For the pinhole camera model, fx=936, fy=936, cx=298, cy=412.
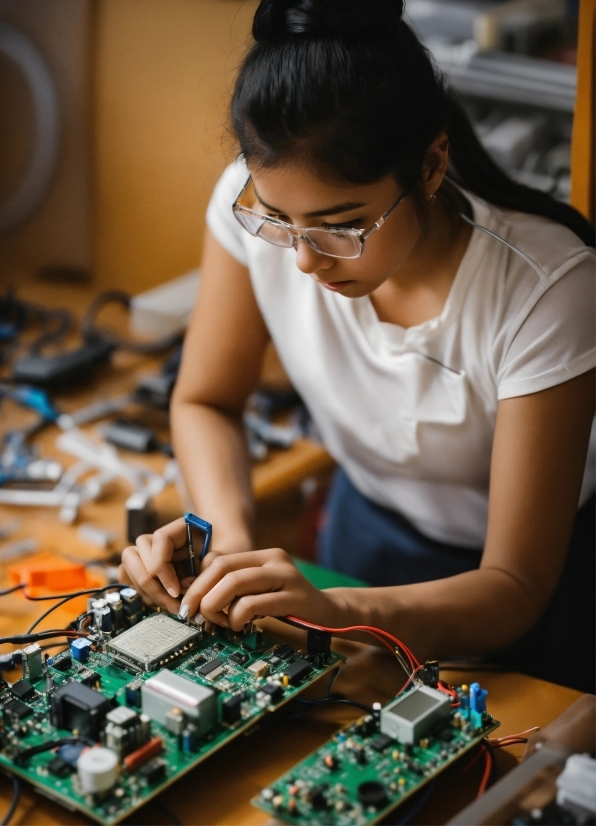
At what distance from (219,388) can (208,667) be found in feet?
2.29

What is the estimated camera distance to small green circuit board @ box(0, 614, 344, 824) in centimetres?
92

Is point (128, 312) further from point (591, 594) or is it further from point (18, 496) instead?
point (591, 594)

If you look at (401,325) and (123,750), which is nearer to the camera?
(123,750)

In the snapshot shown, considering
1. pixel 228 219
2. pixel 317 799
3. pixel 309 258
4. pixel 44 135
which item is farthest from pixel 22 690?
pixel 44 135

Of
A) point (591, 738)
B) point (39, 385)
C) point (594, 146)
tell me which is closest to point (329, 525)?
point (39, 385)

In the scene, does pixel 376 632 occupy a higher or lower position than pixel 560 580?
higher

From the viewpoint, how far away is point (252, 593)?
Answer: 1.12 meters

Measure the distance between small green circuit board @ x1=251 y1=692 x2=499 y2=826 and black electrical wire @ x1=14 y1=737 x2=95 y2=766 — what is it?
0.19 m

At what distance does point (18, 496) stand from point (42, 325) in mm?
742

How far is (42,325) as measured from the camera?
2.28m

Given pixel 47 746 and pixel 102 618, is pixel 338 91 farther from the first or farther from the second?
pixel 47 746

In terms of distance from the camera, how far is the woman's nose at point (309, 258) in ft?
3.89

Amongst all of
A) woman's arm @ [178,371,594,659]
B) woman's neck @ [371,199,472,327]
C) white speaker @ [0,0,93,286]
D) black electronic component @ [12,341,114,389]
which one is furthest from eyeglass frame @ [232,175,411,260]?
white speaker @ [0,0,93,286]

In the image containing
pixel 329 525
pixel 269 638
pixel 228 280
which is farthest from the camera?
pixel 329 525
